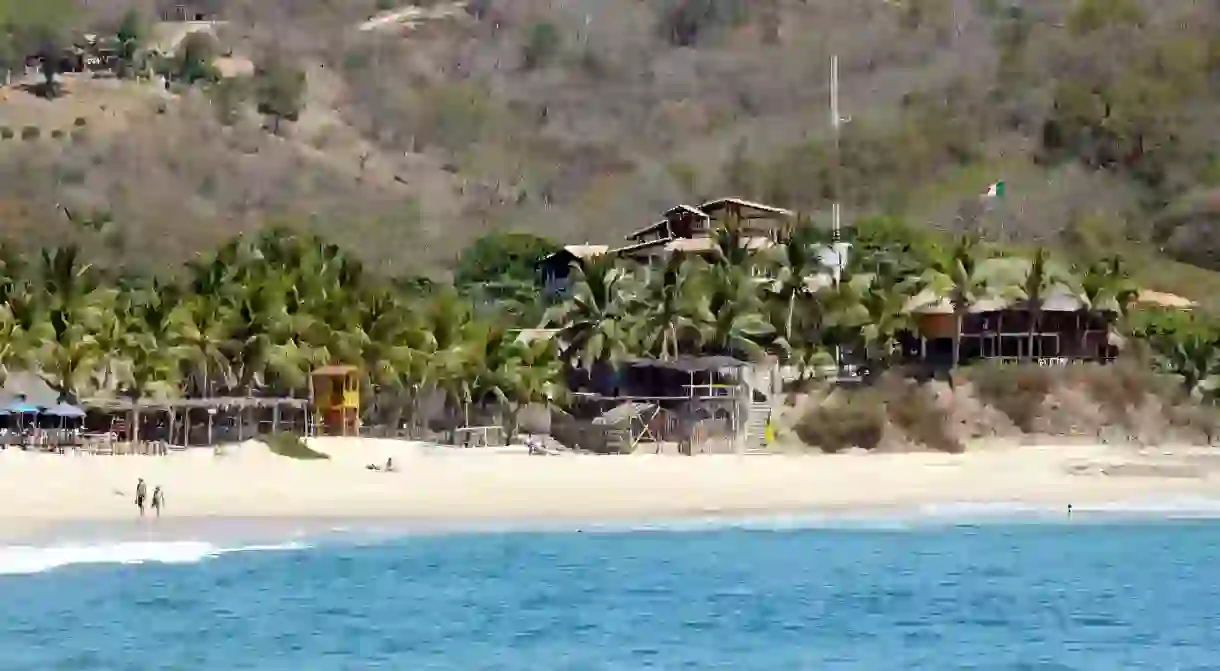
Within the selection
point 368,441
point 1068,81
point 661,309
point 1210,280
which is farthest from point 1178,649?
point 1068,81

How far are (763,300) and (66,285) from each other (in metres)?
19.4

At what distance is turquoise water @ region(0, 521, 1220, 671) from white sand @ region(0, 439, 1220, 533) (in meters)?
3.82

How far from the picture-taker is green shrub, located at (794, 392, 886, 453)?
5300 centimetres

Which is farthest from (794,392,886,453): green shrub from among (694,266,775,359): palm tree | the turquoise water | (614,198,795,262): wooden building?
(614,198,795,262): wooden building

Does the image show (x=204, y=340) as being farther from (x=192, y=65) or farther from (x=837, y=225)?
(x=192, y=65)

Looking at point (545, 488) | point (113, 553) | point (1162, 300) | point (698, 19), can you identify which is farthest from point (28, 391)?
point (698, 19)

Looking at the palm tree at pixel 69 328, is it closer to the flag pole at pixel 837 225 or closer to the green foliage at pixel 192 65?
the flag pole at pixel 837 225

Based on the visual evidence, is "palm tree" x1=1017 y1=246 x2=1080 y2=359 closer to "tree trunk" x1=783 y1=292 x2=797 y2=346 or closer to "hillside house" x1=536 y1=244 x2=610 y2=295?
"tree trunk" x1=783 y1=292 x2=797 y2=346

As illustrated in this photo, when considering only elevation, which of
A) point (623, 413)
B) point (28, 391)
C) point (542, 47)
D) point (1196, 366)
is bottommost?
point (623, 413)

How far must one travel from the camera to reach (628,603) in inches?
1174

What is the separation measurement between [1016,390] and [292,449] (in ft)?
70.4

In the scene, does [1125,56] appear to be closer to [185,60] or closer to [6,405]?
[185,60]

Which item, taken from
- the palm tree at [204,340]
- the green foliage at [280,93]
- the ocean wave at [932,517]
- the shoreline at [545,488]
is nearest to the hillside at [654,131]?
the green foliage at [280,93]

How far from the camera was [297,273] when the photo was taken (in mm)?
54625
